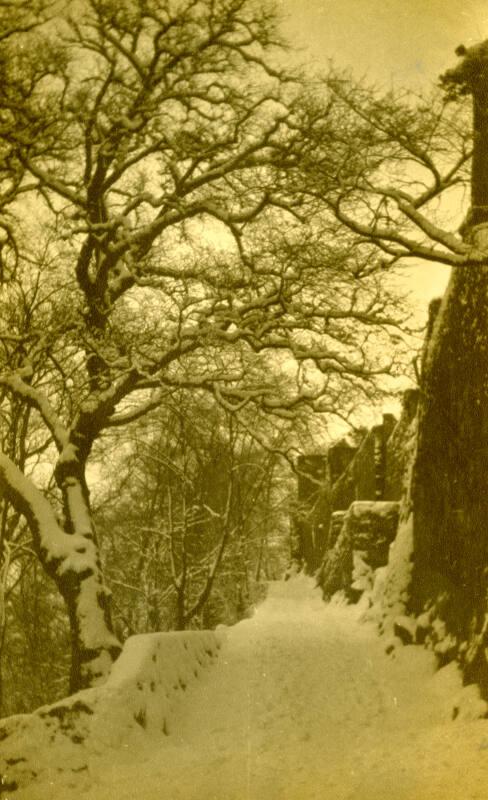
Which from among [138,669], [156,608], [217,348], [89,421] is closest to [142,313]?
[217,348]

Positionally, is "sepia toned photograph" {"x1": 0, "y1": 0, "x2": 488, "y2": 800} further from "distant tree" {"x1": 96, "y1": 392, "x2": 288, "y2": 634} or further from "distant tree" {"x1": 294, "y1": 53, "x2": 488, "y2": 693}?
"distant tree" {"x1": 96, "y1": 392, "x2": 288, "y2": 634}

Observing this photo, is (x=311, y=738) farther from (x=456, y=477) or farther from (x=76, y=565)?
(x=76, y=565)

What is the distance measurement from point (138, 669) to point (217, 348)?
5978 millimetres

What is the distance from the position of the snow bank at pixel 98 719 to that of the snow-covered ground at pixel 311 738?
138 millimetres

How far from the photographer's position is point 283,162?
1163 cm

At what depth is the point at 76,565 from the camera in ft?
34.1

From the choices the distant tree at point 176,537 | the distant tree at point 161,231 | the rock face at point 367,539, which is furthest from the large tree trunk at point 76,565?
the distant tree at point 176,537

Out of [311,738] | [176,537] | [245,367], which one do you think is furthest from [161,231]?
[176,537]

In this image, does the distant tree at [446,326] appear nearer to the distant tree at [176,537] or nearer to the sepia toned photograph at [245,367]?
the sepia toned photograph at [245,367]

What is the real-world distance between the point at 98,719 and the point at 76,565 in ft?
12.0

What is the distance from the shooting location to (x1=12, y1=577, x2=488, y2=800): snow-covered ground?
5.58 meters

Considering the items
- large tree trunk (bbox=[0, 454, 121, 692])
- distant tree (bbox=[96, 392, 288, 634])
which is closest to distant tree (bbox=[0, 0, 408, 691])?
large tree trunk (bbox=[0, 454, 121, 692])

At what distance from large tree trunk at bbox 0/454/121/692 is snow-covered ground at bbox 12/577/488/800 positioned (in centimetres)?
150

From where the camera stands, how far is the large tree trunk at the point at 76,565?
32.1 feet
